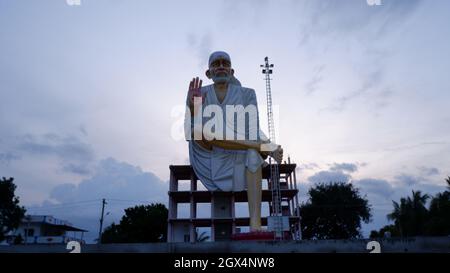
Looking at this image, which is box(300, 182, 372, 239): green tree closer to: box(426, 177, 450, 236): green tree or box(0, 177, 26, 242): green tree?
box(426, 177, 450, 236): green tree

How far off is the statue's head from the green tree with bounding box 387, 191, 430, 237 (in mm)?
29439

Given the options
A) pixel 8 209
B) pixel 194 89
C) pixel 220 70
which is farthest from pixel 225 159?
pixel 8 209

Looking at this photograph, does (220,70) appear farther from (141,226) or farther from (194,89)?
(141,226)

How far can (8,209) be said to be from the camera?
1238 inches

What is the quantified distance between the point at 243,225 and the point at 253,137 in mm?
17500

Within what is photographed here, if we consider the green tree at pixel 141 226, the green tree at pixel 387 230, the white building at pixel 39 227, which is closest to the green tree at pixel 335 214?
the green tree at pixel 387 230

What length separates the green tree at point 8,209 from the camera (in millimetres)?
31159

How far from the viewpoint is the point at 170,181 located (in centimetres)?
2594

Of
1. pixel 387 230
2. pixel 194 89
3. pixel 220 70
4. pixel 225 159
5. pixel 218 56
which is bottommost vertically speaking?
pixel 387 230

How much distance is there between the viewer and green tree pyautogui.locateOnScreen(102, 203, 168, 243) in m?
37.1

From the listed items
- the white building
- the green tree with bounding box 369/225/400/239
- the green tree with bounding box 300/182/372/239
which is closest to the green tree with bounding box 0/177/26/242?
the white building

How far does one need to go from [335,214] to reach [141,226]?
1887 cm
